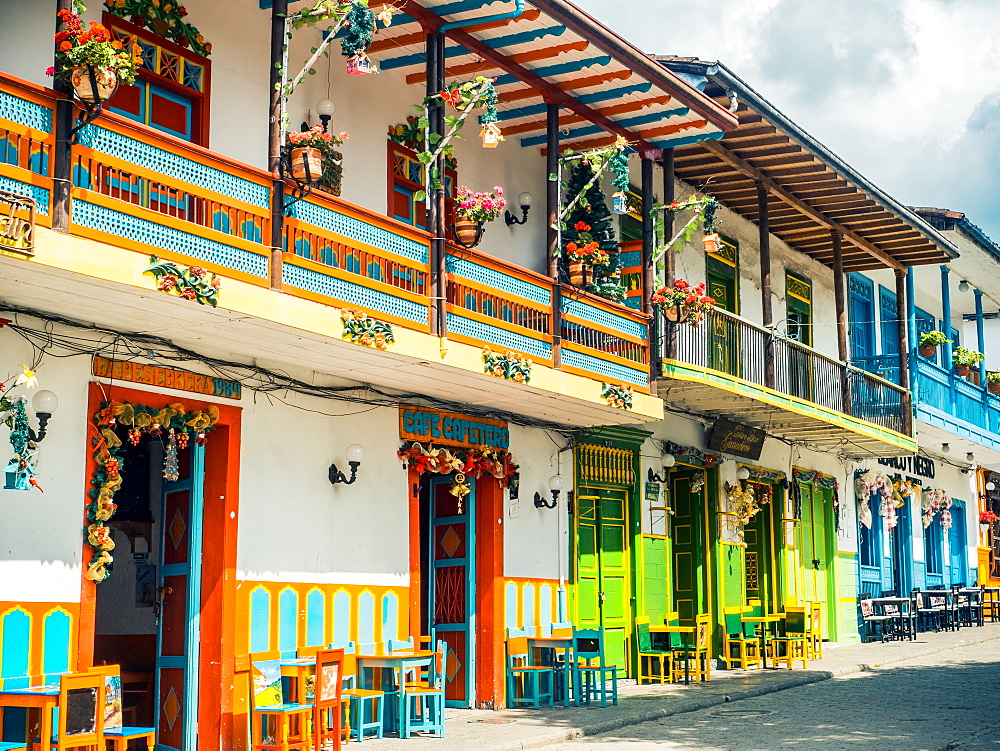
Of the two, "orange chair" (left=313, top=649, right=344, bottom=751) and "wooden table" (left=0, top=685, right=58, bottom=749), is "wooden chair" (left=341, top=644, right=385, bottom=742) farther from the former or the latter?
"wooden table" (left=0, top=685, right=58, bottom=749)

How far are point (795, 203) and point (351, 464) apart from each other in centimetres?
933

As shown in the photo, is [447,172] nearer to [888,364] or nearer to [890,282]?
[888,364]

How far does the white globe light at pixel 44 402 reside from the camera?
8.76m

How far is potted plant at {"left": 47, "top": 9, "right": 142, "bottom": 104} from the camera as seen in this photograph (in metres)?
7.85

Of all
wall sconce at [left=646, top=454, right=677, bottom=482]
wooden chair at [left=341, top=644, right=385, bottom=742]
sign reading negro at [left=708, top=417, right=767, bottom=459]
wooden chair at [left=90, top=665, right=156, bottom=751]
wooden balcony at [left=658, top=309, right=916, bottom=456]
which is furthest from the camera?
sign reading negro at [left=708, top=417, right=767, bottom=459]

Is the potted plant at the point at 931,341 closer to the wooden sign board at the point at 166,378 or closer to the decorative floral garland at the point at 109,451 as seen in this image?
the wooden sign board at the point at 166,378

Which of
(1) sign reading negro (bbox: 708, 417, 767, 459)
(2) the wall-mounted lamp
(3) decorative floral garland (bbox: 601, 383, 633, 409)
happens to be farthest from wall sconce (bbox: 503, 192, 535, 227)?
(1) sign reading negro (bbox: 708, 417, 767, 459)

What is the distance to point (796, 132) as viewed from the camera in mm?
15695

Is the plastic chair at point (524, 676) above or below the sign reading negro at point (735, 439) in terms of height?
below

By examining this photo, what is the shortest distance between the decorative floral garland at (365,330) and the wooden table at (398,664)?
3038mm

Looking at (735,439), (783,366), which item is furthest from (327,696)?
(735,439)

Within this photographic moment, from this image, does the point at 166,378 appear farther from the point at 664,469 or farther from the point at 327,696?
the point at 664,469

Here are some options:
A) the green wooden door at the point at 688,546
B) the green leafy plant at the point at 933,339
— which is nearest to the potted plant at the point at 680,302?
the green wooden door at the point at 688,546

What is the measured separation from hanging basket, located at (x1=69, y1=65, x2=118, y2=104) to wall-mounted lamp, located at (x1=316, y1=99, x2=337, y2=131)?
357cm
